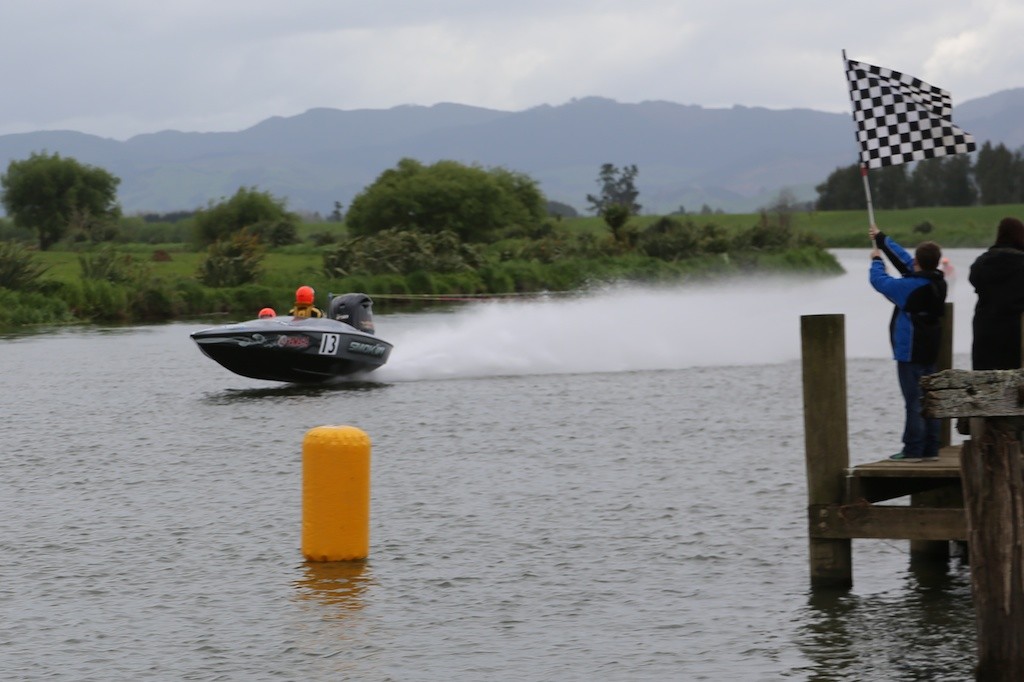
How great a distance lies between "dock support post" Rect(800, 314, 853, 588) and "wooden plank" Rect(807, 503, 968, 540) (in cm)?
11

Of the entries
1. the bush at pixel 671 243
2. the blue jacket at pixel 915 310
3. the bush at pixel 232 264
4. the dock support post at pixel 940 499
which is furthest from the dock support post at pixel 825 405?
the bush at pixel 671 243

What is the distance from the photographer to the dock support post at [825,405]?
9.85m

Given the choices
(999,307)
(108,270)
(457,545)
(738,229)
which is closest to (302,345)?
(457,545)

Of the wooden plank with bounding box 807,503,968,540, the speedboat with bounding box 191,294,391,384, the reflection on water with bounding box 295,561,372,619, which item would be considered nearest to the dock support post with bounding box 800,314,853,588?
the wooden plank with bounding box 807,503,968,540

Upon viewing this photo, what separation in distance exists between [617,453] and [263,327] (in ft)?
26.2

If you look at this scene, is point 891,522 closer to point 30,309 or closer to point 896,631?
point 896,631

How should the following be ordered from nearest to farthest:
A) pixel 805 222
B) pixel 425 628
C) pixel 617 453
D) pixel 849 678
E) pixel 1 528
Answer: pixel 849 678 < pixel 425 628 < pixel 1 528 < pixel 617 453 < pixel 805 222

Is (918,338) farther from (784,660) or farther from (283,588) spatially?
(283,588)

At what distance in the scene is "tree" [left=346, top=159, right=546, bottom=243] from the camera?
73.4 m

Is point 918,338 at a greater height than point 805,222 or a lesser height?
lesser

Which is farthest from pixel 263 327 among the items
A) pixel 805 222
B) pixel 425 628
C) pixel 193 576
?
pixel 805 222

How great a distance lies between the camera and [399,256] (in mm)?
57594

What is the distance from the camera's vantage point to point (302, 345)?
24.8m

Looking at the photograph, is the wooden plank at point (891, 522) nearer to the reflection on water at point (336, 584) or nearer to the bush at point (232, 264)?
the reflection on water at point (336, 584)
